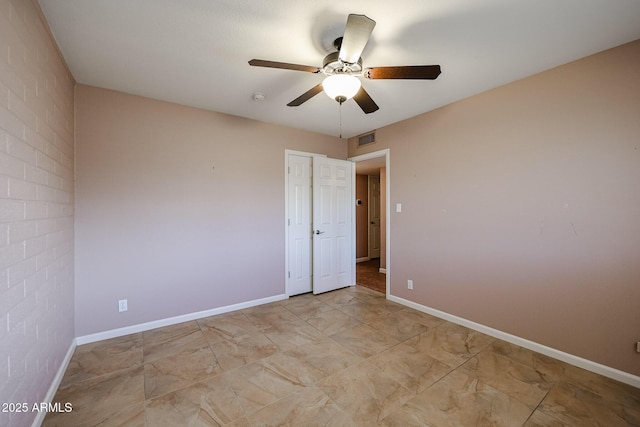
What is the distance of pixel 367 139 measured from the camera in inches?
161

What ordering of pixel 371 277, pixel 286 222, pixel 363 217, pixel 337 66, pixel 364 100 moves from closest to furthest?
pixel 337 66 → pixel 364 100 → pixel 286 222 → pixel 371 277 → pixel 363 217

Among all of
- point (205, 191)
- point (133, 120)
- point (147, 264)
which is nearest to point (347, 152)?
point (205, 191)

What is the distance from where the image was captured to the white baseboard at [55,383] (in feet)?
5.06

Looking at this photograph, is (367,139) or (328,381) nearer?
(328,381)

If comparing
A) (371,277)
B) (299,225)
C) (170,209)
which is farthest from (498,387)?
(170,209)

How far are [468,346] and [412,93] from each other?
263 cm

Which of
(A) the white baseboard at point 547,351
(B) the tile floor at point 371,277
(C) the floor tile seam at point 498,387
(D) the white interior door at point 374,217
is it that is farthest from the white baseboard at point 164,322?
(D) the white interior door at point 374,217

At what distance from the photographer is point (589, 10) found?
1.61 meters

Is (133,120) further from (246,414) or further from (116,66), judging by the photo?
(246,414)

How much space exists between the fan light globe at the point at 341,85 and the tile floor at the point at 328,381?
85.0 inches

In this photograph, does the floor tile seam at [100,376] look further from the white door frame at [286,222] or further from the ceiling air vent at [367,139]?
the ceiling air vent at [367,139]

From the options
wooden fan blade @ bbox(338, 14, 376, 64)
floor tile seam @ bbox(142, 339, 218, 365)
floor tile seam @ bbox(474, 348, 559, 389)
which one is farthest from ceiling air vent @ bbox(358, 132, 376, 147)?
floor tile seam @ bbox(142, 339, 218, 365)

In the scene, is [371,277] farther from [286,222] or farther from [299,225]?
[286,222]

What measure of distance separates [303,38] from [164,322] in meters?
3.20
